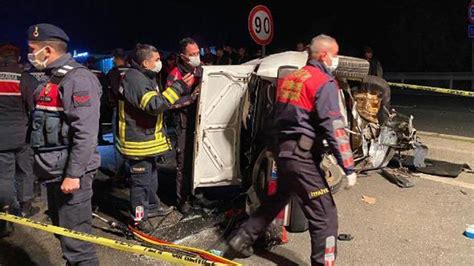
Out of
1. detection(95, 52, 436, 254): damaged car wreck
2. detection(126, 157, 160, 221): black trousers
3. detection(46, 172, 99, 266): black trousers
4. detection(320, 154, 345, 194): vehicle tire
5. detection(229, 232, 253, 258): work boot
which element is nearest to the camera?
detection(46, 172, 99, 266): black trousers

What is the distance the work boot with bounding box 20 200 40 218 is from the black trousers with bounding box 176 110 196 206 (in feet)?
5.67

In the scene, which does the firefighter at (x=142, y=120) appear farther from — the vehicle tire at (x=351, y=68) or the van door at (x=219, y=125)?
the vehicle tire at (x=351, y=68)

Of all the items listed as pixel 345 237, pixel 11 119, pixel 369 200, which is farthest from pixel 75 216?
pixel 369 200

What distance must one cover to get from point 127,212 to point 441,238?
3318 millimetres

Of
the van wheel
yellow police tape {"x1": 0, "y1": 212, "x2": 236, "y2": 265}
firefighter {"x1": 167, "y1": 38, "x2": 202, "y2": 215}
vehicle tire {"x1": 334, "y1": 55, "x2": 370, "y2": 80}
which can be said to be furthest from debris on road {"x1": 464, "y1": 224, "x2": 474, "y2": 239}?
firefighter {"x1": 167, "y1": 38, "x2": 202, "y2": 215}

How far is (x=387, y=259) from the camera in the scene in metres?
3.65

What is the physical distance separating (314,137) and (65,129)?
181 centimetres

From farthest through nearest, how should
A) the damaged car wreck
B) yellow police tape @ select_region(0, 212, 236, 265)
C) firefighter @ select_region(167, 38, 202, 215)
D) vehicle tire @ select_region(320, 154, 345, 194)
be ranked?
vehicle tire @ select_region(320, 154, 345, 194), firefighter @ select_region(167, 38, 202, 215), the damaged car wreck, yellow police tape @ select_region(0, 212, 236, 265)

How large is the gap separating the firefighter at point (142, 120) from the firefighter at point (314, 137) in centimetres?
122

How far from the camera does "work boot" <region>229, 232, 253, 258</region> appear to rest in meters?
3.65

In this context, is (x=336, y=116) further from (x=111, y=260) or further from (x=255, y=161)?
(x=111, y=260)

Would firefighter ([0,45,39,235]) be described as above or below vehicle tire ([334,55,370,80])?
below

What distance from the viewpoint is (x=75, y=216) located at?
122 inches

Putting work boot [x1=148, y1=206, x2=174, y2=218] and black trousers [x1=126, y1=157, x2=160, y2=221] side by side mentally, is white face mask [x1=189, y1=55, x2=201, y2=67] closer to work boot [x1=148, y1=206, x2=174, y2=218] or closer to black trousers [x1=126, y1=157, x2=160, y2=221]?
black trousers [x1=126, y1=157, x2=160, y2=221]
